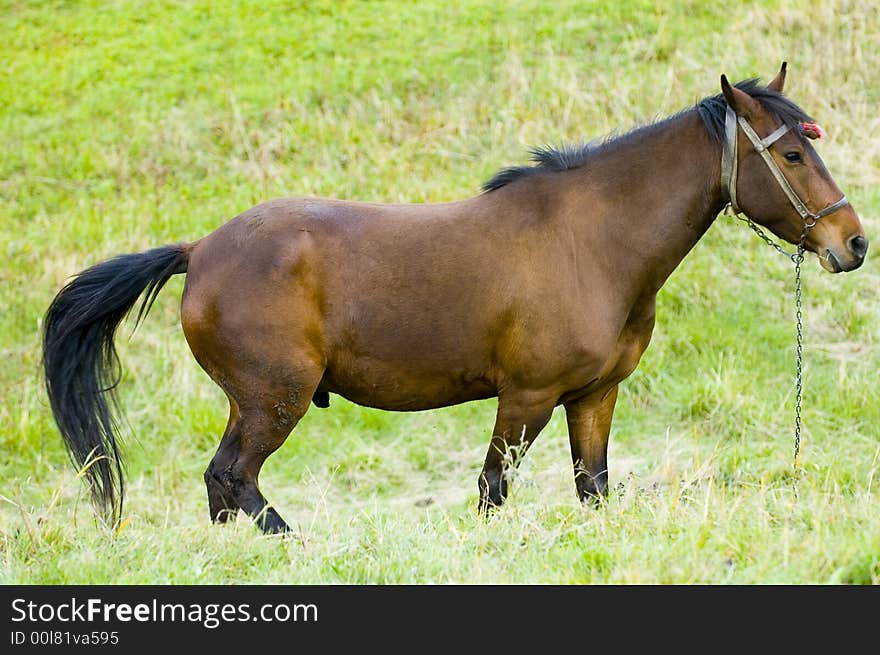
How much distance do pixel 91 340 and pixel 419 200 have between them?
5.20 metres

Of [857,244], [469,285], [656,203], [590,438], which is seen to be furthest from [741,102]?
[590,438]

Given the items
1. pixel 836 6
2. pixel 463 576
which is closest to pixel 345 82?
pixel 836 6

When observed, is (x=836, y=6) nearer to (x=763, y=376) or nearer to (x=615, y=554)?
(x=763, y=376)

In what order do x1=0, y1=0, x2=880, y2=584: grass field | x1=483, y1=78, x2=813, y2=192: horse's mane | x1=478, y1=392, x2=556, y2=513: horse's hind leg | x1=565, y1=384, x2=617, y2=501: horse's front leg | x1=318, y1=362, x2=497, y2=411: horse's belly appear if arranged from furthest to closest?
x1=565, y1=384, x2=617, y2=501: horse's front leg
x1=318, y1=362, x2=497, y2=411: horse's belly
x1=478, y1=392, x2=556, y2=513: horse's hind leg
x1=483, y1=78, x2=813, y2=192: horse's mane
x1=0, y1=0, x2=880, y2=584: grass field

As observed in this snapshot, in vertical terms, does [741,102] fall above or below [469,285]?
above

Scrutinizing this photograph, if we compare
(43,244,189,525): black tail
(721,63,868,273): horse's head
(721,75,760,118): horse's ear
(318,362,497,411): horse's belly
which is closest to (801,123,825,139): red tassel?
(721,63,868,273): horse's head

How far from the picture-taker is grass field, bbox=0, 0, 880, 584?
4566 millimetres

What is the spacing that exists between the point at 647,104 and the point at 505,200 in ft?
21.3

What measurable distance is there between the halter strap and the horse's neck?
0.28 ft

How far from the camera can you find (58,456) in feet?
27.6

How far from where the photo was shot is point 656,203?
5633mm

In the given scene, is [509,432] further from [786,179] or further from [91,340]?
[91,340]

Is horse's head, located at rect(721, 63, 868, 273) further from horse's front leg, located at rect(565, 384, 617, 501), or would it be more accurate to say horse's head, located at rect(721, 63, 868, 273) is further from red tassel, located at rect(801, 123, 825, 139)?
horse's front leg, located at rect(565, 384, 617, 501)

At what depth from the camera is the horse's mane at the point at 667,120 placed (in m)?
5.43
